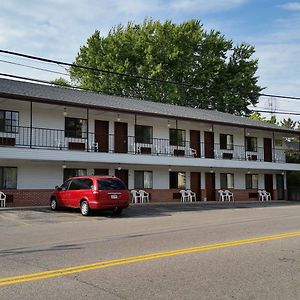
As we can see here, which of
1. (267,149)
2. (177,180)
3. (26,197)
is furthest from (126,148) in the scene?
(267,149)

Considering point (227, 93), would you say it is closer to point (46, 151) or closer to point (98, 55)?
point (98, 55)

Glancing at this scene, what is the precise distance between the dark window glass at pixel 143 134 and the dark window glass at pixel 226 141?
22.8 ft

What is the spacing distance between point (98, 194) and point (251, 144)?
21.5 metres

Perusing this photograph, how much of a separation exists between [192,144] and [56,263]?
2540 cm

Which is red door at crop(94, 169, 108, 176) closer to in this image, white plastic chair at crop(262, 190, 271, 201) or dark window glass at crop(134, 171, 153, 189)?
dark window glass at crop(134, 171, 153, 189)

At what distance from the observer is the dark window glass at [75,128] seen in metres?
27.2

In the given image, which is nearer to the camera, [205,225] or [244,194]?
[205,225]

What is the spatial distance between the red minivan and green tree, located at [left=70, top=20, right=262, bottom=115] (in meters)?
26.2

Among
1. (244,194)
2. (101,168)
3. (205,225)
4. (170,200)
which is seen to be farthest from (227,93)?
(205,225)

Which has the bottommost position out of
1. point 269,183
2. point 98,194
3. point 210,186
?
point 98,194

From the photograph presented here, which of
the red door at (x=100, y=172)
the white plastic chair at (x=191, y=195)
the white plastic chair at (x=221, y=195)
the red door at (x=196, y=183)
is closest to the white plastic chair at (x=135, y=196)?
the red door at (x=100, y=172)

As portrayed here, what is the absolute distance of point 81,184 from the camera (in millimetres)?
20266

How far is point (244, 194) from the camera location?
3588 cm

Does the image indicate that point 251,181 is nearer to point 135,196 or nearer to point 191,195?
point 191,195
